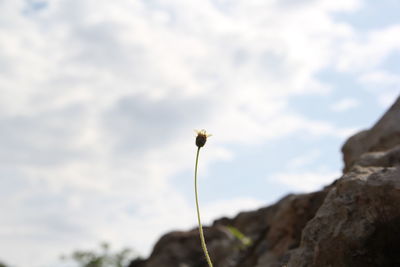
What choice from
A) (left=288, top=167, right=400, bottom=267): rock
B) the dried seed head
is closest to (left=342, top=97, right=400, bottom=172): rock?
(left=288, top=167, right=400, bottom=267): rock

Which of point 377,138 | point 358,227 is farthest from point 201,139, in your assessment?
point 377,138

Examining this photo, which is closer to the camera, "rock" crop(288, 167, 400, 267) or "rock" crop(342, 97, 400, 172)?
"rock" crop(288, 167, 400, 267)

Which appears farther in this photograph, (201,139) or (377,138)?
(377,138)

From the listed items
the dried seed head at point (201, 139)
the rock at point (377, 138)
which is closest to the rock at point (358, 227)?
the dried seed head at point (201, 139)

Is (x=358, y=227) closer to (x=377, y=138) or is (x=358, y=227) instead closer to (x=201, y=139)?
(x=201, y=139)

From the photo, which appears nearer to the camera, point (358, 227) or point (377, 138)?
point (358, 227)

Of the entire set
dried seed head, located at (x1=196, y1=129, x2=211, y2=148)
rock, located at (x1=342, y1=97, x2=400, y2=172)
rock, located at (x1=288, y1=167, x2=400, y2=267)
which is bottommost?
rock, located at (x1=288, y1=167, x2=400, y2=267)

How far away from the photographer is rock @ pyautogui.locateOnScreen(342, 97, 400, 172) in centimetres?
838

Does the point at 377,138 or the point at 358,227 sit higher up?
the point at 377,138

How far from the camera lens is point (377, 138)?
8.62m

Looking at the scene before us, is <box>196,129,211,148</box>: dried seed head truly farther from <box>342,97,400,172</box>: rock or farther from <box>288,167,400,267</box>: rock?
<box>342,97,400,172</box>: rock

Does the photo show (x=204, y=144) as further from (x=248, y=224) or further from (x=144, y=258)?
(x=144, y=258)

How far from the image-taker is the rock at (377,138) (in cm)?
838

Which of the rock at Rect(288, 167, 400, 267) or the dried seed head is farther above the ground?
the dried seed head
